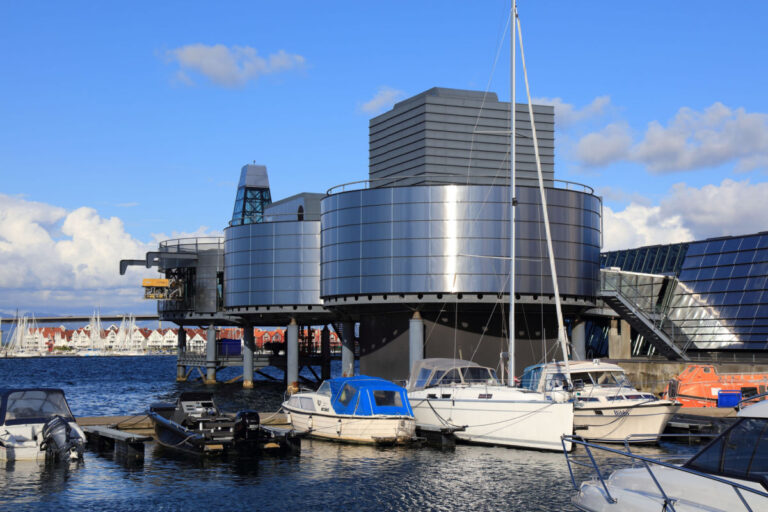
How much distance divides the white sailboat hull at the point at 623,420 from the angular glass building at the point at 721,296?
30.6m

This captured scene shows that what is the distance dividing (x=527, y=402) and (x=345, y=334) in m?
45.9

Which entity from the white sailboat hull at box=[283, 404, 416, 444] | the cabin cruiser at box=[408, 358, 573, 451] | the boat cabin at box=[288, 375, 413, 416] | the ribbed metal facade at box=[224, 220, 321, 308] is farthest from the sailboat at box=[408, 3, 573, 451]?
the ribbed metal facade at box=[224, 220, 321, 308]

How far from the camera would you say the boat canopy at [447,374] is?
39.1m

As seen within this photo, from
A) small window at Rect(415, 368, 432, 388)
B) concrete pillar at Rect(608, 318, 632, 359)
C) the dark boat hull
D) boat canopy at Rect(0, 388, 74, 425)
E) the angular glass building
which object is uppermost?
the angular glass building

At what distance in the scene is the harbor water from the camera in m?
23.9

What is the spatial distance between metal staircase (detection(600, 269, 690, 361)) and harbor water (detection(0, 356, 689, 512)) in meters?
29.5

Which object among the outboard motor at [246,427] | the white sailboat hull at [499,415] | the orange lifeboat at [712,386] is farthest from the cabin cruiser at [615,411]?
the outboard motor at [246,427]

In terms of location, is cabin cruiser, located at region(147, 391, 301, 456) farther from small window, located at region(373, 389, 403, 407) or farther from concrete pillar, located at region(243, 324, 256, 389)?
concrete pillar, located at region(243, 324, 256, 389)

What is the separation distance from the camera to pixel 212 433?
3131 centimetres

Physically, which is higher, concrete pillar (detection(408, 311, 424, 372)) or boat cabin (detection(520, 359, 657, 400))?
concrete pillar (detection(408, 311, 424, 372))

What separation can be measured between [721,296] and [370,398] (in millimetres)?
39364

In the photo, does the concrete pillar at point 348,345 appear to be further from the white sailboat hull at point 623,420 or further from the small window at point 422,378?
the white sailboat hull at point 623,420

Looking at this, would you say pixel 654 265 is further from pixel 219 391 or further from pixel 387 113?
pixel 387 113

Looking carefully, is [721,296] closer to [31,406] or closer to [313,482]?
[313,482]
